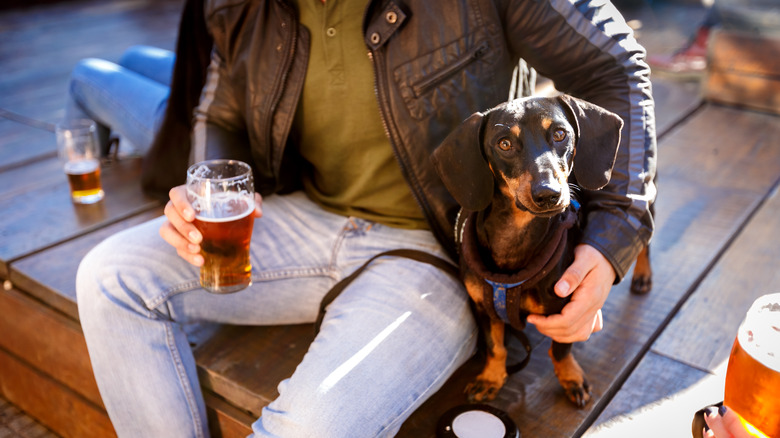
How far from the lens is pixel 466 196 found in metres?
1.28

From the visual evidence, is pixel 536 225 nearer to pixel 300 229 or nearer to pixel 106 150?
pixel 300 229

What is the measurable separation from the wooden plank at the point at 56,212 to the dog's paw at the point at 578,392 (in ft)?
5.12

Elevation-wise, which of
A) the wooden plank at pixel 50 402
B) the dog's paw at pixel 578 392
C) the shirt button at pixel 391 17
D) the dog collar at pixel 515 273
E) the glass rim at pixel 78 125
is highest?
the shirt button at pixel 391 17

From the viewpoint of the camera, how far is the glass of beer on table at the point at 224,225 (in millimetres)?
1395

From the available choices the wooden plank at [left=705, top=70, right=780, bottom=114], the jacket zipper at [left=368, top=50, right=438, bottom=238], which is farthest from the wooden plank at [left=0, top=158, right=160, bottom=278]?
the wooden plank at [left=705, top=70, right=780, bottom=114]

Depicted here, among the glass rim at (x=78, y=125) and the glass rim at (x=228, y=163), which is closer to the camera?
the glass rim at (x=228, y=163)

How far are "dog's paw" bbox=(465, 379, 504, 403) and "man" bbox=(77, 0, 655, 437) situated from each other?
81 mm

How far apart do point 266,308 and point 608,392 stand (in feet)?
2.63

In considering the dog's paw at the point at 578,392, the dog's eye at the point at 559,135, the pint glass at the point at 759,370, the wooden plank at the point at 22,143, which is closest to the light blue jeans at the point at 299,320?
the dog's paw at the point at 578,392

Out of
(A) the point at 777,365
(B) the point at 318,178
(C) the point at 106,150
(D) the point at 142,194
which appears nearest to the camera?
(A) the point at 777,365

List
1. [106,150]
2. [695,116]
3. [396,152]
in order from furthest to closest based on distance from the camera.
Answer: [695,116]
[106,150]
[396,152]

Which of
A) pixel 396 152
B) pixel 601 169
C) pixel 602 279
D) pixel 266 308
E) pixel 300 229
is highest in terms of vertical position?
pixel 601 169

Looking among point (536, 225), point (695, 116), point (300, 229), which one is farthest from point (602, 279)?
point (695, 116)

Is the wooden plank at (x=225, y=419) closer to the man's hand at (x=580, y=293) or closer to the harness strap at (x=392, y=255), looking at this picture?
the harness strap at (x=392, y=255)
